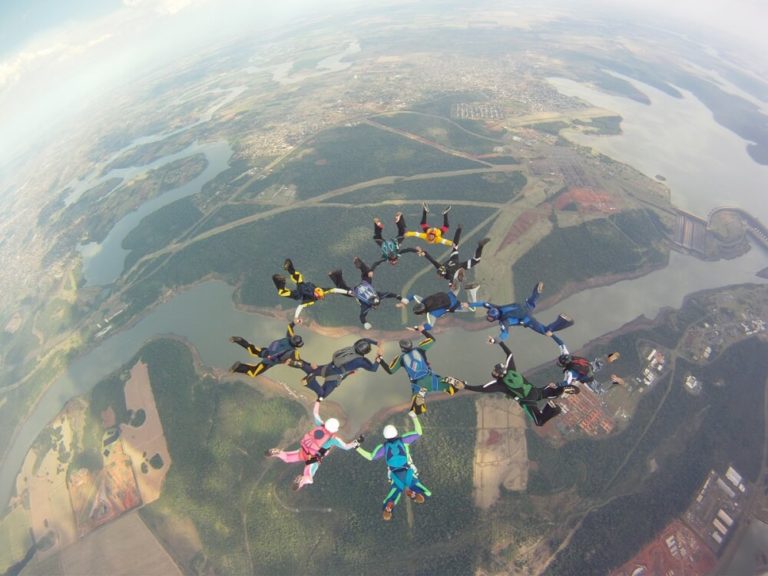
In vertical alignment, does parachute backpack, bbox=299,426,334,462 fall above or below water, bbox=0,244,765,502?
above

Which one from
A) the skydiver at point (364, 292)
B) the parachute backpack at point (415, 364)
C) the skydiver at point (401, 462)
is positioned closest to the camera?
the skydiver at point (401, 462)

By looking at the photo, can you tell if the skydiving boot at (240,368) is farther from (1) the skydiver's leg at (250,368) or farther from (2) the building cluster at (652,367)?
(2) the building cluster at (652,367)

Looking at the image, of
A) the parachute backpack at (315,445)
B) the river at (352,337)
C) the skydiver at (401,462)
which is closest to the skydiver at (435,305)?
the skydiver at (401,462)

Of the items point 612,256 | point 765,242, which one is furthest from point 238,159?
point 765,242

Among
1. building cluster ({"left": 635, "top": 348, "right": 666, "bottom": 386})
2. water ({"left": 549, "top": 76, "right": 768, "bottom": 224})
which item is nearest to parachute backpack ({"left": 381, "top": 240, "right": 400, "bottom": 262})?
building cluster ({"left": 635, "top": 348, "right": 666, "bottom": 386})

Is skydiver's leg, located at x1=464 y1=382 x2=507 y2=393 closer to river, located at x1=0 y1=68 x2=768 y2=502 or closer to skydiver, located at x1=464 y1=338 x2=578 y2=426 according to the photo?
skydiver, located at x1=464 y1=338 x2=578 y2=426
